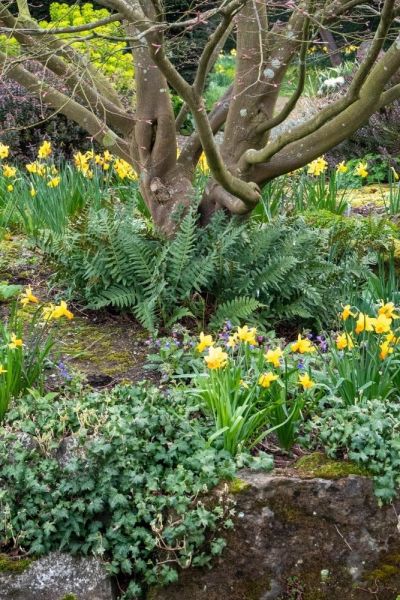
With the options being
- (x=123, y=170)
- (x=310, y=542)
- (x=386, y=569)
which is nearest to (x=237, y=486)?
(x=310, y=542)

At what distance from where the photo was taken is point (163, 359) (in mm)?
3596

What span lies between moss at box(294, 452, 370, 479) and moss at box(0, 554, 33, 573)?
100cm

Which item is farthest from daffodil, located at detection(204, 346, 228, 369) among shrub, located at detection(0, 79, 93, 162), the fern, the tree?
shrub, located at detection(0, 79, 93, 162)

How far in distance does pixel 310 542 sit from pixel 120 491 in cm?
68

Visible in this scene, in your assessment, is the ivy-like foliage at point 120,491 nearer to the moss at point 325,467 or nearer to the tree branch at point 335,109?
the moss at point 325,467

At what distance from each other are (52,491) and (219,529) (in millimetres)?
597

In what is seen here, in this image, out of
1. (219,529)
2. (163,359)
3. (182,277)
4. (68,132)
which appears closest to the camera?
(219,529)

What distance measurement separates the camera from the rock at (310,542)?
105 inches

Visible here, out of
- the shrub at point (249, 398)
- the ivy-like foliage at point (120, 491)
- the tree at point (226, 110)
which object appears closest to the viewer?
the ivy-like foliage at point (120, 491)

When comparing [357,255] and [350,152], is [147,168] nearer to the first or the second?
[357,255]

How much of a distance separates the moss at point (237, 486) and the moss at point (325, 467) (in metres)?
0.22

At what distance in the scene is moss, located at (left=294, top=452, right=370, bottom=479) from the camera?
8.98ft

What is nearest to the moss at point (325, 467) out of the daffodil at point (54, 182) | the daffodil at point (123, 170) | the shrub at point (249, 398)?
the shrub at point (249, 398)

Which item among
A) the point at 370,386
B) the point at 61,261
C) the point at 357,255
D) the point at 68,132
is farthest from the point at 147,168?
the point at 68,132
